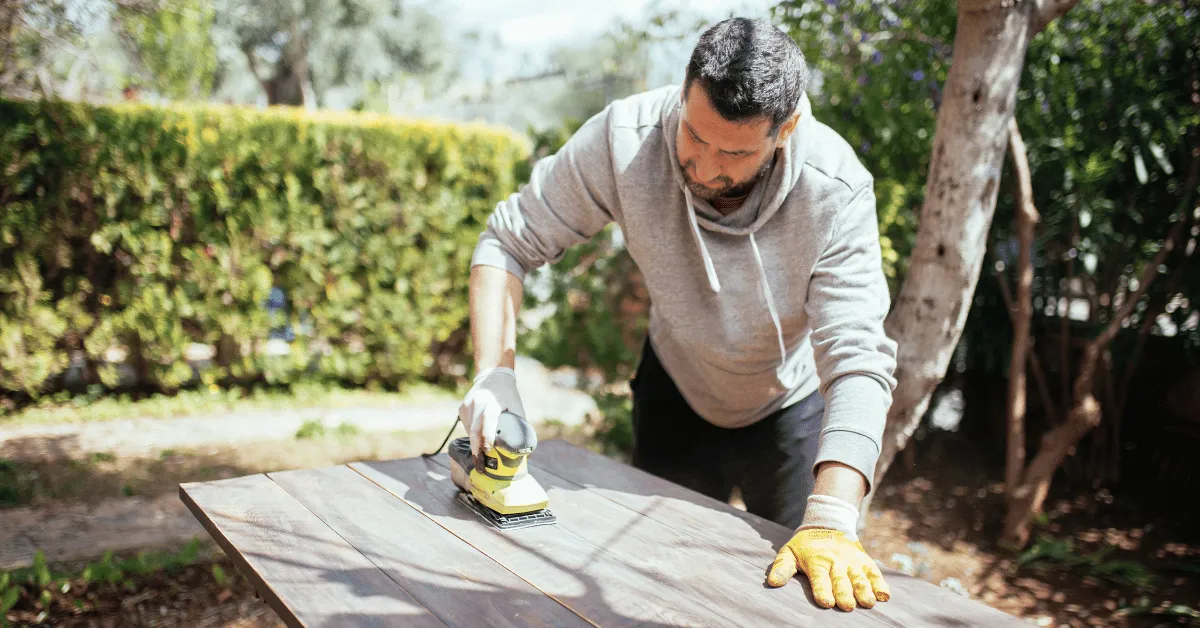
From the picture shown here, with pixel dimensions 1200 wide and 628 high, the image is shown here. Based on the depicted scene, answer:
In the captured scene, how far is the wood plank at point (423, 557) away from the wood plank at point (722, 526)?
0.47 meters

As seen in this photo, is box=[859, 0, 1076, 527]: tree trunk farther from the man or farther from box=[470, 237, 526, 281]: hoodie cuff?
box=[470, 237, 526, 281]: hoodie cuff

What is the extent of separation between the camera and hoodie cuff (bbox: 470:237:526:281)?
224 cm

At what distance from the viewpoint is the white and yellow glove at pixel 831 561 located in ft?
5.10

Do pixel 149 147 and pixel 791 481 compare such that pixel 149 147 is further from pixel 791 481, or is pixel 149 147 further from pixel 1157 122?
pixel 1157 122

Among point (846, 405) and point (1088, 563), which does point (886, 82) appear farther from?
point (846, 405)

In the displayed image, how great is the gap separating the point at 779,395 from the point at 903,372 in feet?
2.69

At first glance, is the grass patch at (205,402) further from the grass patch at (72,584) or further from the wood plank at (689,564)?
the wood plank at (689,564)

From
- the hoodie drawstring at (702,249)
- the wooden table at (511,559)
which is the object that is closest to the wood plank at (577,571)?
the wooden table at (511,559)

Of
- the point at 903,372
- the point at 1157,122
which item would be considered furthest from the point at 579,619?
the point at 1157,122

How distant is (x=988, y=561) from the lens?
3.70 m

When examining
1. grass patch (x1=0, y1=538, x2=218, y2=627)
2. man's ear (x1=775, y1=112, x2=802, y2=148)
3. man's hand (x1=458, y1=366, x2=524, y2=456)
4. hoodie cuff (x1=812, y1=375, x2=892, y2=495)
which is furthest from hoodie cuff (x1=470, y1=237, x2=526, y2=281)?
grass patch (x1=0, y1=538, x2=218, y2=627)

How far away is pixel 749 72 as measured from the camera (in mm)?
1765

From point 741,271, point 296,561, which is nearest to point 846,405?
point 741,271

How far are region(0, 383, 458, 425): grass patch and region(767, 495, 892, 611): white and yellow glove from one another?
182 inches
